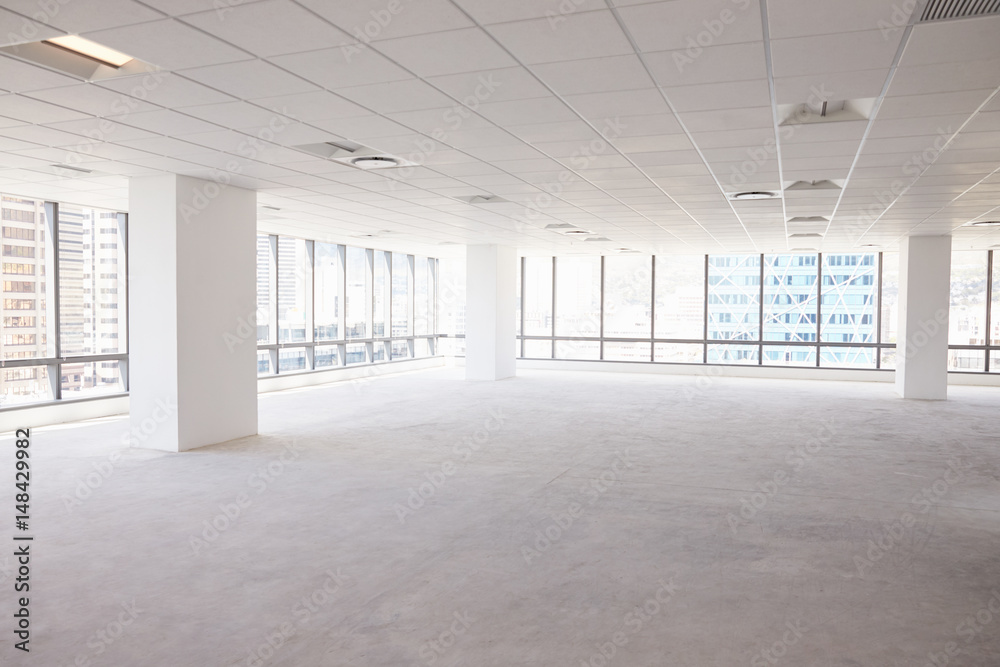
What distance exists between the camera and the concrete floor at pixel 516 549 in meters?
3.68

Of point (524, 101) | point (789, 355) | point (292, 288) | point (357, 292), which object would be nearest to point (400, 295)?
point (357, 292)

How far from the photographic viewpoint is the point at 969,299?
717 inches

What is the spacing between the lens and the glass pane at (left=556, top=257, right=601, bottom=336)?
69.8ft

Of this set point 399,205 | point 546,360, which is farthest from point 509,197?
point 546,360

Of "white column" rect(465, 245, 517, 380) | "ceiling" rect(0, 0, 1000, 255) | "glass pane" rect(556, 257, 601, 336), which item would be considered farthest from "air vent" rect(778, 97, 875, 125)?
"glass pane" rect(556, 257, 601, 336)

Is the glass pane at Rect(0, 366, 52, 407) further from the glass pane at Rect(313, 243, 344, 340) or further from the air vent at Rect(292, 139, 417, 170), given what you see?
the glass pane at Rect(313, 243, 344, 340)

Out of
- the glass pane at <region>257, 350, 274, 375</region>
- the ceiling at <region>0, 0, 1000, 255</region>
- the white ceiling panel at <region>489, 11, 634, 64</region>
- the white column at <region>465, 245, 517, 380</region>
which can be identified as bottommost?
the glass pane at <region>257, 350, 274, 375</region>

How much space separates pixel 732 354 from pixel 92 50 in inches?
696

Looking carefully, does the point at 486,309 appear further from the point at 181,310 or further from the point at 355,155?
the point at 355,155

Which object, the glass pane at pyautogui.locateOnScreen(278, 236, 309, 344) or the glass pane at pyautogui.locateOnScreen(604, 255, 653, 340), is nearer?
the glass pane at pyautogui.locateOnScreen(278, 236, 309, 344)

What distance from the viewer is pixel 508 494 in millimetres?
→ 6625

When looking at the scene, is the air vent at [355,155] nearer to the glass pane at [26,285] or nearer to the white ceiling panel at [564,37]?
the white ceiling panel at [564,37]

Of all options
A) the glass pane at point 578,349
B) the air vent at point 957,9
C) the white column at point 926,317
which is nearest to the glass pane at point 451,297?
the glass pane at point 578,349

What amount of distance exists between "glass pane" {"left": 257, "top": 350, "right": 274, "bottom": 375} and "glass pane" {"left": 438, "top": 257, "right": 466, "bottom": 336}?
7506 millimetres
